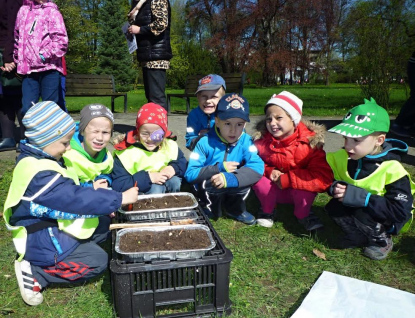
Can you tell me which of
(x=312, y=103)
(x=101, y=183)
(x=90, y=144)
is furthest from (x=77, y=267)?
(x=312, y=103)

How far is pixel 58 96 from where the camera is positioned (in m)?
4.61

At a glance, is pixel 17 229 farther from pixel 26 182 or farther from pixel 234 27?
pixel 234 27

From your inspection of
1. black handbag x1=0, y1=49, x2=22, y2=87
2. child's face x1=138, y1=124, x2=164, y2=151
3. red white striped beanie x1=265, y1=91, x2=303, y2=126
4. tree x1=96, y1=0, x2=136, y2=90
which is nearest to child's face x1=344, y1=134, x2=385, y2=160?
red white striped beanie x1=265, y1=91, x2=303, y2=126

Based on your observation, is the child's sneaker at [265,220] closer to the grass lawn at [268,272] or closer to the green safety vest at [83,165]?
the grass lawn at [268,272]

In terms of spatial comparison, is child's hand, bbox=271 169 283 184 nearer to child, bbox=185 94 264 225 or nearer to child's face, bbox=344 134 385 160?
child, bbox=185 94 264 225

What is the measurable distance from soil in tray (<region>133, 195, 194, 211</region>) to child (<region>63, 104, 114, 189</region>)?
0.34m

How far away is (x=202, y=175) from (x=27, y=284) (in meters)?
1.55

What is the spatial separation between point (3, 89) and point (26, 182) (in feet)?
12.7

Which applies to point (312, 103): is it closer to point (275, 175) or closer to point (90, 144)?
point (275, 175)

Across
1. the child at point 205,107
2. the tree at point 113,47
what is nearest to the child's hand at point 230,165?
the child at point 205,107

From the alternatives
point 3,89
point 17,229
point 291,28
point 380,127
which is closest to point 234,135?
point 380,127

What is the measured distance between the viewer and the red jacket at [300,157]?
9.50 ft

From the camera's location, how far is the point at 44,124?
2.03 meters

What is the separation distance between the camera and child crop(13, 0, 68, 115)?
416 centimetres
